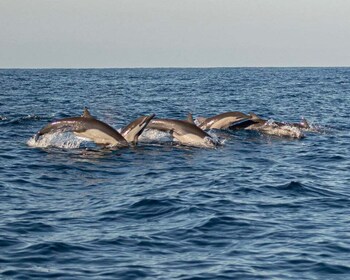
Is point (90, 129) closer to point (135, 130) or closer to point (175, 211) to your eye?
point (135, 130)

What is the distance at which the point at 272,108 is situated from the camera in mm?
48438

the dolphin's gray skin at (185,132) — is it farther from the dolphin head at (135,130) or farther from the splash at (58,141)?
the splash at (58,141)

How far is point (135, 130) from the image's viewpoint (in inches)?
994

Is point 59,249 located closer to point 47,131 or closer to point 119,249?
point 119,249

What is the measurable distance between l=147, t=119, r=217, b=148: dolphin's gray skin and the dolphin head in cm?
87

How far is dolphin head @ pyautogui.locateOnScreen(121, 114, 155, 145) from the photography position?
25.1 metres

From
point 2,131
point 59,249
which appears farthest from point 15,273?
point 2,131

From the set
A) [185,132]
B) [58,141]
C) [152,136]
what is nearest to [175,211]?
[185,132]

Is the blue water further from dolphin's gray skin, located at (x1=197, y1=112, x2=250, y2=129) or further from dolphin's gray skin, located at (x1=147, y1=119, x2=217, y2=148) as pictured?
dolphin's gray skin, located at (x1=197, y1=112, x2=250, y2=129)

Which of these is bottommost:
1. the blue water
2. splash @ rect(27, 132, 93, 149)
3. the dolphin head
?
the blue water

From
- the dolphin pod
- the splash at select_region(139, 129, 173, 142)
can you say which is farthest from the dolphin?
the splash at select_region(139, 129, 173, 142)

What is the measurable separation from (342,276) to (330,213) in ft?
13.9

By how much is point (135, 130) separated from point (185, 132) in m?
1.92

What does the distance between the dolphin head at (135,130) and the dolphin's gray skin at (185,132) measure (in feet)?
2.87
